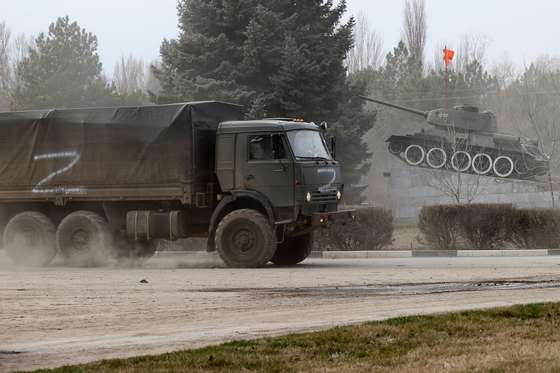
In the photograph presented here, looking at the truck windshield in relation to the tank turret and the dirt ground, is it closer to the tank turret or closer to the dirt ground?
the dirt ground

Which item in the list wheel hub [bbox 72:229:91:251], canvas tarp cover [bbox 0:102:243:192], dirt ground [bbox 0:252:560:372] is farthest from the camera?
wheel hub [bbox 72:229:91:251]

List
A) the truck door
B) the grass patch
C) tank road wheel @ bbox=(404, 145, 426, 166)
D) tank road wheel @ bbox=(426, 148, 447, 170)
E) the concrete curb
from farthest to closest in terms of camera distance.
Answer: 1. tank road wheel @ bbox=(404, 145, 426, 166)
2. tank road wheel @ bbox=(426, 148, 447, 170)
3. the concrete curb
4. the truck door
5. the grass patch

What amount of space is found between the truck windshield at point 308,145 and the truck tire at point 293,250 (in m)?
1.85

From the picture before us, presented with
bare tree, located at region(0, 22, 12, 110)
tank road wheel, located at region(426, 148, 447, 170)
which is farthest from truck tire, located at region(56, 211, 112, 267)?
bare tree, located at region(0, 22, 12, 110)

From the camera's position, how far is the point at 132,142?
63.1 feet

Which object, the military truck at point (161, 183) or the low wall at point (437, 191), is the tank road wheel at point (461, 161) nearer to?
the low wall at point (437, 191)

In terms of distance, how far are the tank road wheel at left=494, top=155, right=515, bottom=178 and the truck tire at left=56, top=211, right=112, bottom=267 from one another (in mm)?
30042

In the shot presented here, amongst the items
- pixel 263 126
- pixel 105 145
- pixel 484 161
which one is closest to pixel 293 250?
pixel 263 126

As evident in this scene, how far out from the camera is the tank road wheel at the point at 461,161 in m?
45.8

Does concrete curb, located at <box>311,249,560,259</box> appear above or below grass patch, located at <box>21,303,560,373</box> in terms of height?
below

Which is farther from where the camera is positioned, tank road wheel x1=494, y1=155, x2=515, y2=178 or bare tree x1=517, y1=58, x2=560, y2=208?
bare tree x1=517, y1=58, x2=560, y2=208

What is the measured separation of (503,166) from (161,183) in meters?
30.4

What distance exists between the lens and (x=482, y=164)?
A: 46.3 metres

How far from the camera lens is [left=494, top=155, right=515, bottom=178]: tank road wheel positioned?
4609 cm
